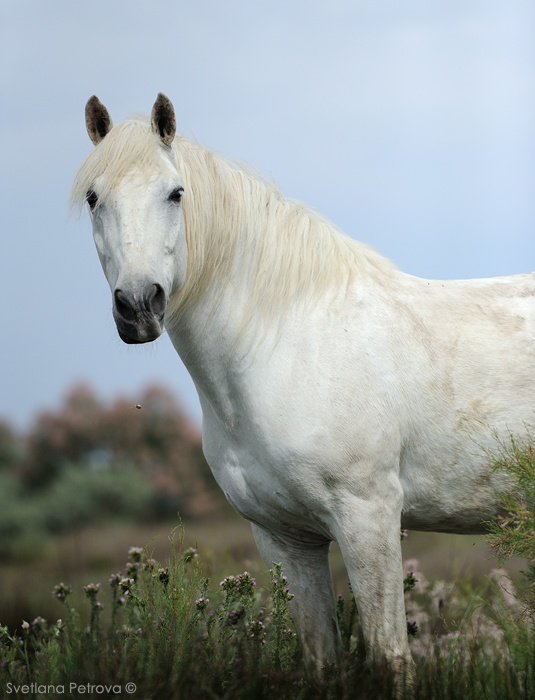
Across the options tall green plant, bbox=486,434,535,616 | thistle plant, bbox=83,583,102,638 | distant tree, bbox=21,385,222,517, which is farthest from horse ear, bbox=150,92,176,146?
distant tree, bbox=21,385,222,517

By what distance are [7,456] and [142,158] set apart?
9500 mm

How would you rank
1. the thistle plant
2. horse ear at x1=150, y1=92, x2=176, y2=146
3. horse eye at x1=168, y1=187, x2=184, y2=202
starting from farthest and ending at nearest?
the thistle plant < horse ear at x1=150, y1=92, x2=176, y2=146 < horse eye at x1=168, y1=187, x2=184, y2=202

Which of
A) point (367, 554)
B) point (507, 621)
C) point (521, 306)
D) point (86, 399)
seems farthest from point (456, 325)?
point (86, 399)

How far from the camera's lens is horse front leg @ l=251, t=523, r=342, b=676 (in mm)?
3213

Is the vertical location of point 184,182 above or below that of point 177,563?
above

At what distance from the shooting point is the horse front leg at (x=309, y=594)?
10.5 feet

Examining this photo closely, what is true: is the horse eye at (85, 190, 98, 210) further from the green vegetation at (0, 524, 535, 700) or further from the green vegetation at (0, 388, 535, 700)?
the green vegetation at (0, 524, 535, 700)

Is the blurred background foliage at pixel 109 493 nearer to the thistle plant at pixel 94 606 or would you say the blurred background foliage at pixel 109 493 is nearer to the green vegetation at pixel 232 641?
the green vegetation at pixel 232 641

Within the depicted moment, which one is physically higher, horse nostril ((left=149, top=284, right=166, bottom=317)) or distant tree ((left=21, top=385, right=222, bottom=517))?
distant tree ((left=21, top=385, right=222, bottom=517))

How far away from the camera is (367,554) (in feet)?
9.09

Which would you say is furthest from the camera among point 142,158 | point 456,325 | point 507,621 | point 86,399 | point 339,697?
point 86,399

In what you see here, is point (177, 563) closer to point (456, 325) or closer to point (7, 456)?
point (456, 325)

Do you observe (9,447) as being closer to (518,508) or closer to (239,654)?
(239,654)

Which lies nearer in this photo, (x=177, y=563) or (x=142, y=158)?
(x=142, y=158)
